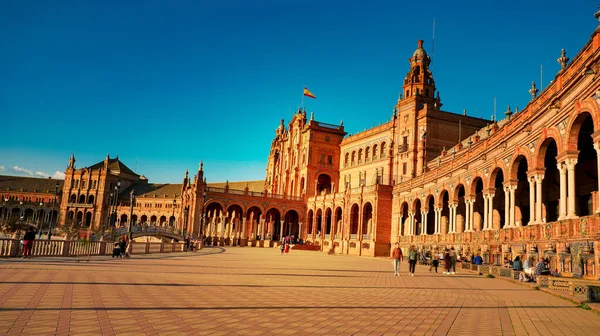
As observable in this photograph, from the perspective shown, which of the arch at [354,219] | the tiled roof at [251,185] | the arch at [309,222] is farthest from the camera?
the tiled roof at [251,185]

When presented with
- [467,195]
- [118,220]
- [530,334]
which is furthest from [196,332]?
[118,220]

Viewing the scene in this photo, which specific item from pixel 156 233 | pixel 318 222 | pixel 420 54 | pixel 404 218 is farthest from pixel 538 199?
pixel 318 222

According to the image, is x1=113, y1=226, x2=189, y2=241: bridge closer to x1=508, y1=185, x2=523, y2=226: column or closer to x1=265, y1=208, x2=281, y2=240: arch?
x1=265, y1=208, x2=281, y2=240: arch

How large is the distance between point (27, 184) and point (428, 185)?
12184cm

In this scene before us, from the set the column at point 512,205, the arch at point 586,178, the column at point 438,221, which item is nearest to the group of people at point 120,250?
the column at point 512,205

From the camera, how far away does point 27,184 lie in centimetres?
12825

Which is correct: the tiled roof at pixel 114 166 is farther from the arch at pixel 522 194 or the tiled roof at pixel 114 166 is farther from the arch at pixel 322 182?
the arch at pixel 522 194

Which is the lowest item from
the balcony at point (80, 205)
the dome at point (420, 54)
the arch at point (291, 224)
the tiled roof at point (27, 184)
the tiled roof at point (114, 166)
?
the arch at point (291, 224)

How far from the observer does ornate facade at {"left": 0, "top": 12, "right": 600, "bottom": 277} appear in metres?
18.6

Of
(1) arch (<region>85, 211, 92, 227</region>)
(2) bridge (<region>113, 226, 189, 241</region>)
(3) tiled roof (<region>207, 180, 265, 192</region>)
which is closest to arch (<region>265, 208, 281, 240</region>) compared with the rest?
(2) bridge (<region>113, 226, 189, 241</region>)

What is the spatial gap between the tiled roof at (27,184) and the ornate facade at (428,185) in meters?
10.8

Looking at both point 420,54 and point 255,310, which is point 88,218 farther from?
point 255,310

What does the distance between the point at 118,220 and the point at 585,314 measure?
11883 centimetres

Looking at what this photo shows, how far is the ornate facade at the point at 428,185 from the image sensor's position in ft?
61.1
